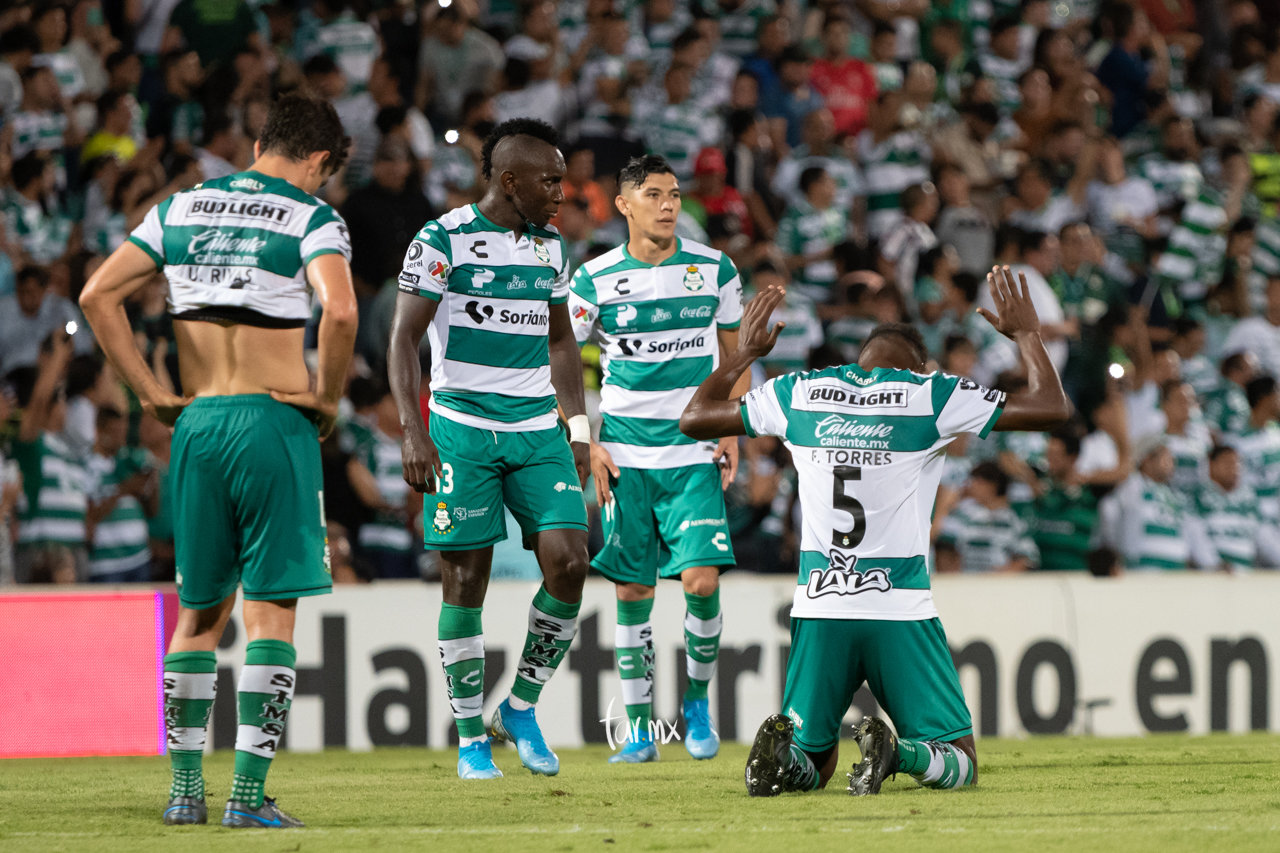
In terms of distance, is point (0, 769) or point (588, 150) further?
point (588, 150)

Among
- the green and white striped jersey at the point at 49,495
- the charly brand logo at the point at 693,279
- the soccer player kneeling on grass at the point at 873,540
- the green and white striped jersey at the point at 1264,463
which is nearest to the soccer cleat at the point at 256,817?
the soccer player kneeling on grass at the point at 873,540

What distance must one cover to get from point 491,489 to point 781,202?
821 cm

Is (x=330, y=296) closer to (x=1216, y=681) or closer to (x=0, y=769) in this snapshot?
(x=0, y=769)

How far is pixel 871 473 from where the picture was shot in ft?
20.6

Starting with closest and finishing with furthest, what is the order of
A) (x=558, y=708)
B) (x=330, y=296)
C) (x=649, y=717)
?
(x=330, y=296), (x=649, y=717), (x=558, y=708)

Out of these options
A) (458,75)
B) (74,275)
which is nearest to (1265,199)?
(458,75)

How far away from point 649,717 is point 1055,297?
7.44m

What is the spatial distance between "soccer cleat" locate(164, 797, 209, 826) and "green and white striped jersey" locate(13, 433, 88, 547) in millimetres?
5198

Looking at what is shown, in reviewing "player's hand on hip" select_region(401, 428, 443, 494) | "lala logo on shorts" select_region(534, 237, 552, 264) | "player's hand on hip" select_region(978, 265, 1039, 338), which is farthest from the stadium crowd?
"player's hand on hip" select_region(978, 265, 1039, 338)

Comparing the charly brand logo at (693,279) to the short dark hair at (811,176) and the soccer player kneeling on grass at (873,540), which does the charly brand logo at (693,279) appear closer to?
the soccer player kneeling on grass at (873,540)

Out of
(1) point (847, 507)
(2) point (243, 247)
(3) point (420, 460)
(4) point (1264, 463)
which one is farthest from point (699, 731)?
(4) point (1264, 463)

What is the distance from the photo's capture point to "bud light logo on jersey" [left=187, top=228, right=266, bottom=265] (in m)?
5.55

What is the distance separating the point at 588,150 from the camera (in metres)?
13.7

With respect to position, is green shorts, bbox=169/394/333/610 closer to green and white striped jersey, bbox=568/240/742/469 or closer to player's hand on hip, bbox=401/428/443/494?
player's hand on hip, bbox=401/428/443/494
